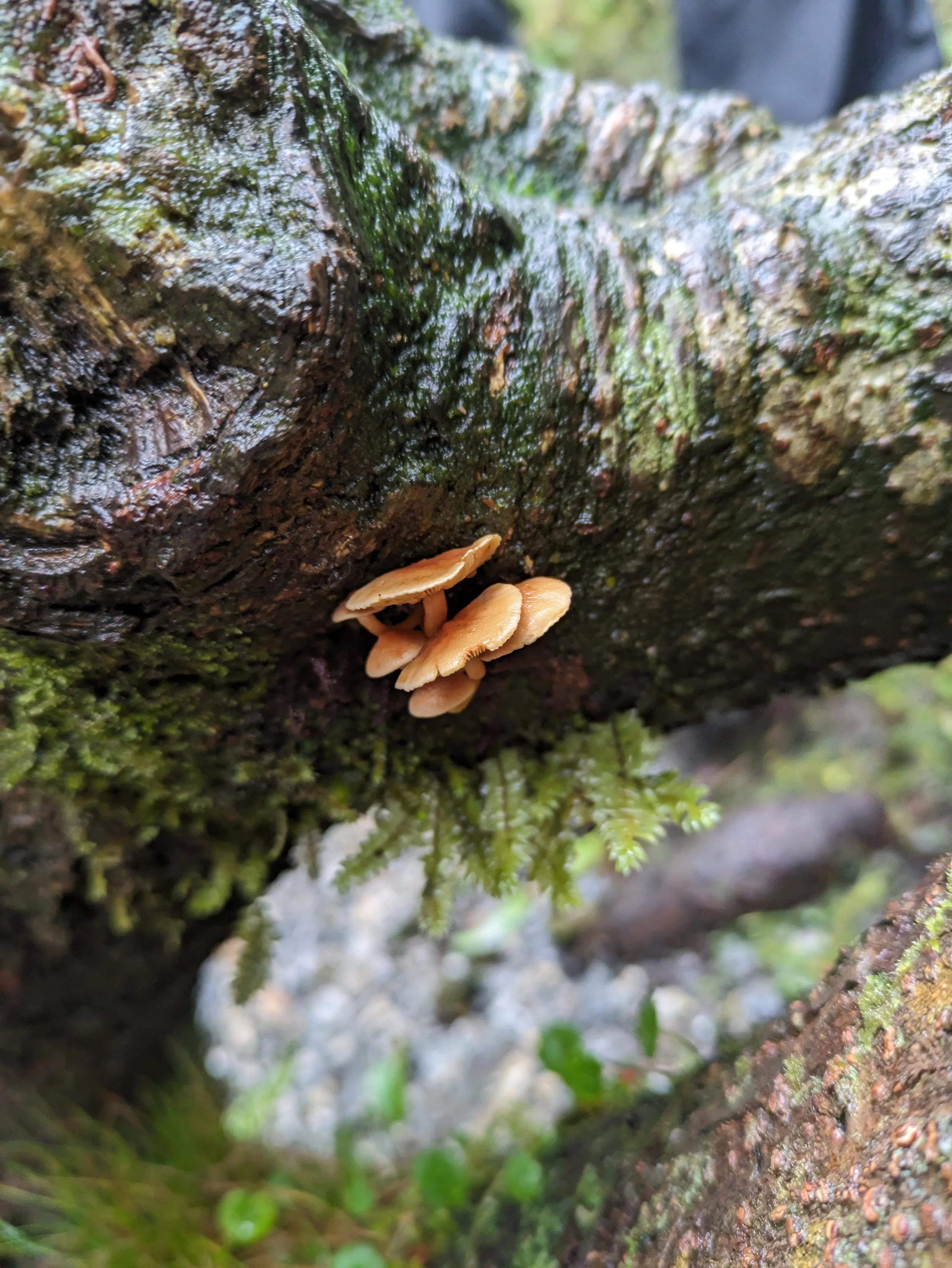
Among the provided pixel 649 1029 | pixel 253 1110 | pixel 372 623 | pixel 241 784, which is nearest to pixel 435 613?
pixel 372 623

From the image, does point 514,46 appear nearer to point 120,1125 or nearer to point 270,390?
point 270,390

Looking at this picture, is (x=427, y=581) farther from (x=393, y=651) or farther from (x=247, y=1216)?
(x=247, y=1216)

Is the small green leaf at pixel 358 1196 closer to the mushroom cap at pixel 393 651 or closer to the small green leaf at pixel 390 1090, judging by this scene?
the small green leaf at pixel 390 1090

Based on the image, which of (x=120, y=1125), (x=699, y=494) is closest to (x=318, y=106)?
(x=699, y=494)

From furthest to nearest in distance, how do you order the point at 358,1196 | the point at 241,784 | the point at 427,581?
1. the point at 358,1196
2. the point at 241,784
3. the point at 427,581

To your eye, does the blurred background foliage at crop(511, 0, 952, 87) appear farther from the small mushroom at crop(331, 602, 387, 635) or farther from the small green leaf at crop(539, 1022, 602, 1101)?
the small green leaf at crop(539, 1022, 602, 1101)

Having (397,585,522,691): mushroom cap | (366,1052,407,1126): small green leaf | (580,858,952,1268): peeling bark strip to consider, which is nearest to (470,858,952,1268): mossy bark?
(580,858,952,1268): peeling bark strip

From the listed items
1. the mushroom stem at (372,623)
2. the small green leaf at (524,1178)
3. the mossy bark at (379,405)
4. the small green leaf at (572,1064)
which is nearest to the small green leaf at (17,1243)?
the mossy bark at (379,405)
